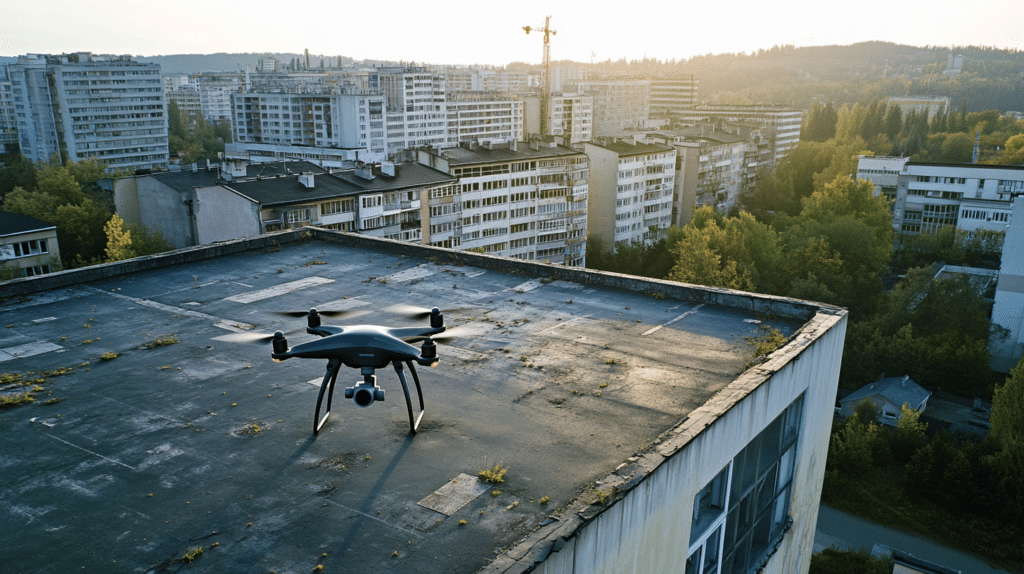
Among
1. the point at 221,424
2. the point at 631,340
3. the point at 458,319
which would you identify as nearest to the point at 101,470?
the point at 221,424

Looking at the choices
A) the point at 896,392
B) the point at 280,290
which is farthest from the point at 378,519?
the point at 896,392

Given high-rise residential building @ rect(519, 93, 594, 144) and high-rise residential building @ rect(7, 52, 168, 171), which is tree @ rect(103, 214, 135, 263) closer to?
high-rise residential building @ rect(7, 52, 168, 171)

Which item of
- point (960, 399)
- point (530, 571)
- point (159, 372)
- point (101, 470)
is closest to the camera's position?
point (530, 571)

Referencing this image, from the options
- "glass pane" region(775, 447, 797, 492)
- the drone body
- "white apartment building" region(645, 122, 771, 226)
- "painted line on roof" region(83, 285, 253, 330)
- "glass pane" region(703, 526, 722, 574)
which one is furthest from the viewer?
"white apartment building" region(645, 122, 771, 226)

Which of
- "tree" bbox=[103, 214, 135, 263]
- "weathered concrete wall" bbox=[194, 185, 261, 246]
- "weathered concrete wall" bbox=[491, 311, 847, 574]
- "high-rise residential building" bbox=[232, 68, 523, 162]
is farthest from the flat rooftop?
"high-rise residential building" bbox=[232, 68, 523, 162]

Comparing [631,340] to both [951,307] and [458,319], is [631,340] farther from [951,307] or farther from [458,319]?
[951,307]

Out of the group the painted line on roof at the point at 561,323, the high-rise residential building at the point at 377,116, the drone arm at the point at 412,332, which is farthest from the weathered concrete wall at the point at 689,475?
the high-rise residential building at the point at 377,116

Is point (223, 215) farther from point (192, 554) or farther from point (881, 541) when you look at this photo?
point (881, 541)

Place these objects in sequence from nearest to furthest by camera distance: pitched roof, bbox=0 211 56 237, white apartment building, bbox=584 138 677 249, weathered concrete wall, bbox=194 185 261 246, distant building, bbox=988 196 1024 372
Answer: weathered concrete wall, bbox=194 185 261 246
pitched roof, bbox=0 211 56 237
distant building, bbox=988 196 1024 372
white apartment building, bbox=584 138 677 249
